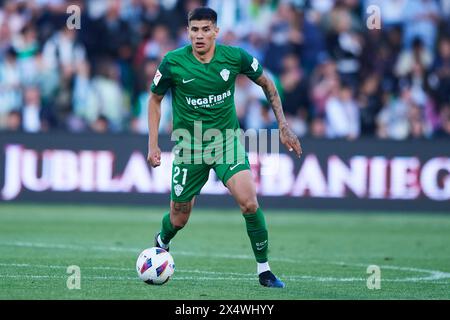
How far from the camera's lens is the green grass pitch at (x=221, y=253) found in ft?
30.2

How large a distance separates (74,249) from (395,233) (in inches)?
208

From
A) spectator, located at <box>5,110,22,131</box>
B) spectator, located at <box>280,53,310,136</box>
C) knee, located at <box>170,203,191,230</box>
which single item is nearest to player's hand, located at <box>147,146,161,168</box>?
knee, located at <box>170,203,191,230</box>

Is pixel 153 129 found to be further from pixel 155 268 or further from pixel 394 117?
pixel 394 117

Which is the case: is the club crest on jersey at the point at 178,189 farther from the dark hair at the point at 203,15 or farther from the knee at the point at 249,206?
the dark hair at the point at 203,15

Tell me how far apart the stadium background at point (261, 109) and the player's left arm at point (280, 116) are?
5.86 meters

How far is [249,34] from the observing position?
1995 cm

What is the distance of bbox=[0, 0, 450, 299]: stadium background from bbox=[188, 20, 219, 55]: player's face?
21.1 ft

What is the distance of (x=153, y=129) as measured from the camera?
32.1ft

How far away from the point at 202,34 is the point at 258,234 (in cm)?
187

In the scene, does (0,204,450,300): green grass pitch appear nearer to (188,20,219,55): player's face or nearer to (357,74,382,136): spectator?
(357,74,382,136): spectator

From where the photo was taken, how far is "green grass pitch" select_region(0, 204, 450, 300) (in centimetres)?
920

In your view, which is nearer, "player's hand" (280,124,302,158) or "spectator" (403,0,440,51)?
"player's hand" (280,124,302,158)

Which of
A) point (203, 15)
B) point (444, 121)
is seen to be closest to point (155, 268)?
point (203, 15)
